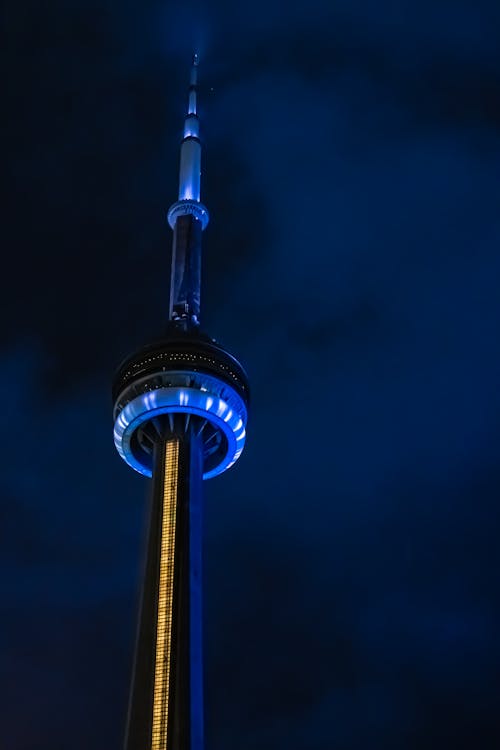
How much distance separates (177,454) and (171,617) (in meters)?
14.8

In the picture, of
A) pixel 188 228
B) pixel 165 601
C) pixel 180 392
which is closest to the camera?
pixel 165 601

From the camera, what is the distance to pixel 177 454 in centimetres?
8062

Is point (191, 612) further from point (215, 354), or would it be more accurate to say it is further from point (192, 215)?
point (192, 215)

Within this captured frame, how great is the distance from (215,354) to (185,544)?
54.6 ft

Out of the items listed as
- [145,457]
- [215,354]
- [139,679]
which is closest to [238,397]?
[215,354]

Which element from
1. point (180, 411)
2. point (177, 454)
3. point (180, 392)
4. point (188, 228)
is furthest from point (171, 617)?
point (188, 228)

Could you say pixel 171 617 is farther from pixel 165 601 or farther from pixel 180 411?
pixel 180 411

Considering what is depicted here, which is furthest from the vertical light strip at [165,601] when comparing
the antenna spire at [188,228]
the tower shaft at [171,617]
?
the antenna spire at [188,228]

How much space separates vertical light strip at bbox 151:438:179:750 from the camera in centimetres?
6561

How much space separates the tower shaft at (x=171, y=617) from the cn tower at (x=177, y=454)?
0.23ft

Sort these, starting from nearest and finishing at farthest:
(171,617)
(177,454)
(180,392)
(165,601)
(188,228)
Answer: (171,617) < (165,601) < (177,454) < (180,392) < (188,228)

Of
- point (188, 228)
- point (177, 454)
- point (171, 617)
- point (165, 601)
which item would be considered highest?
point (188, 228)

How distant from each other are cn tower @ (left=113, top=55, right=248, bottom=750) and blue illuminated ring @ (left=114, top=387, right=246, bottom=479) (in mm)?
85

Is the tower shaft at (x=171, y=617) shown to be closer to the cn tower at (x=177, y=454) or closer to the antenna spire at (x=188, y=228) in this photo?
the cn tower at (x=177, y=454)
